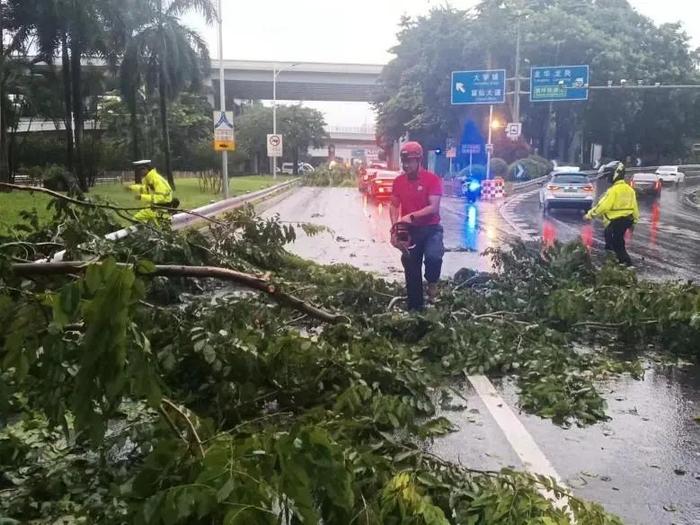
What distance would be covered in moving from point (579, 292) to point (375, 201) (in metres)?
26.7

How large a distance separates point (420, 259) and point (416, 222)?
406mm

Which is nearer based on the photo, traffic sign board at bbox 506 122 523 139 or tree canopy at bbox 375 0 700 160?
traffic sign board at bbox 506 122 523 139

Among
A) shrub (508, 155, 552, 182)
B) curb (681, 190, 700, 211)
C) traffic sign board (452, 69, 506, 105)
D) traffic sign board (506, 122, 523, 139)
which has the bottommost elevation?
curb (681, 190, 700, 211)

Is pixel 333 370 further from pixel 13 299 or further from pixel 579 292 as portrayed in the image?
pixel 579 292

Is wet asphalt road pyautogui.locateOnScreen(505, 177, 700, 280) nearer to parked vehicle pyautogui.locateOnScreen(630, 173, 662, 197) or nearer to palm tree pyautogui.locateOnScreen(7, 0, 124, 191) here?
parked vehicle pyautogui.locateOnScreen(630, 173, 662, 197)

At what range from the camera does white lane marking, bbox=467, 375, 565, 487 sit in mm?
4055

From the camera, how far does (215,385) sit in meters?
4.33

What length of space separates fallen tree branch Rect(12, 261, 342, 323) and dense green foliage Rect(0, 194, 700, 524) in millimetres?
72

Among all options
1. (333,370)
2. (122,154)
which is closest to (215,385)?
(333,370)

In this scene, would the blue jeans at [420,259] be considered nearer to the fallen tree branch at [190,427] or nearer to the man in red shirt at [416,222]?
the man in red shirt at [416,222]

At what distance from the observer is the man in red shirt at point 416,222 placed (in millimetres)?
7582

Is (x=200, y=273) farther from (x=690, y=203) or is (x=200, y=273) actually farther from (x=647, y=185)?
(x=647, y=185)

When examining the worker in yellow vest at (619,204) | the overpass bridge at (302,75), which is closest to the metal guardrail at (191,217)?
the worker in yellow vest at (619,204)

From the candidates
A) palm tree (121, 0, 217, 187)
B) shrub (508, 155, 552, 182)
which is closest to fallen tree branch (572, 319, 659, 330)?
palm tree (121, 0, 217, 187)
